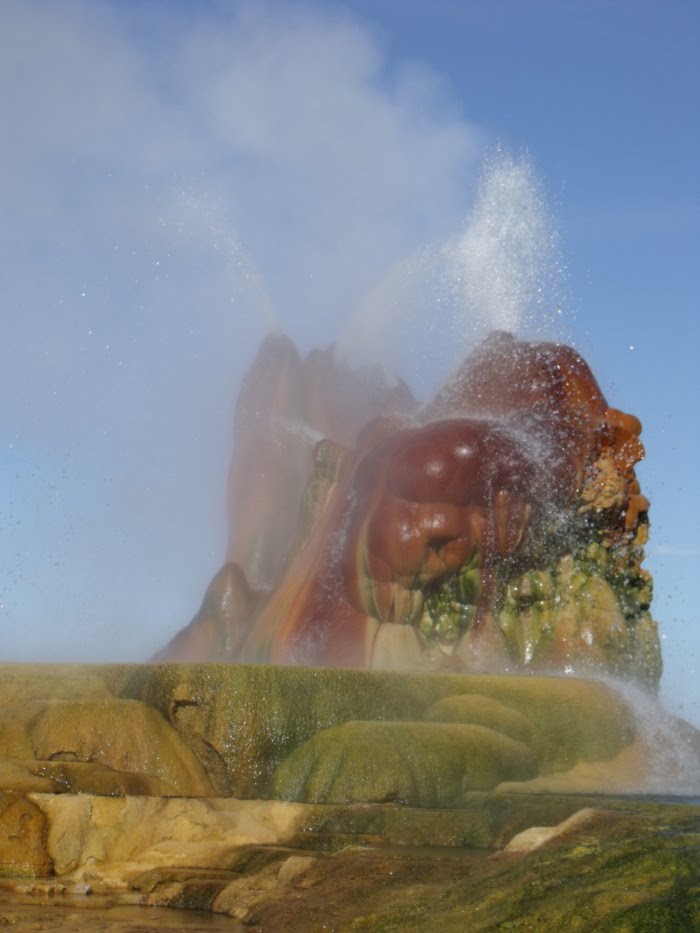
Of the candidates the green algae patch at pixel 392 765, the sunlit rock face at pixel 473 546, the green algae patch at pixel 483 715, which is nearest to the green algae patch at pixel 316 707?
the green algae patch at pixel 483 715

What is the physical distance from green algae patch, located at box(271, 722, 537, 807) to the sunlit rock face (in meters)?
4.59

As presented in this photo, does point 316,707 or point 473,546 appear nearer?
point 316,707

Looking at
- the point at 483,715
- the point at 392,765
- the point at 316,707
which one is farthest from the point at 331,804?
the point at 483,715

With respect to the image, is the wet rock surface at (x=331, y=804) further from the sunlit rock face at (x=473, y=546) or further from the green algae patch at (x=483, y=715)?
the sunlit rock face at (x=473, y=546)

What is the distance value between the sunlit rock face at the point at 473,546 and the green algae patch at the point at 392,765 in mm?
4587

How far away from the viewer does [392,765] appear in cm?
1211

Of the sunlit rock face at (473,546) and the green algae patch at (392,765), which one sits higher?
the sunlit rock face at (473,546)

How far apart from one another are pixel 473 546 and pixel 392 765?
611 cm

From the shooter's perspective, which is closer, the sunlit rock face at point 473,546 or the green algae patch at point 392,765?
the green algae patch at point 392,765

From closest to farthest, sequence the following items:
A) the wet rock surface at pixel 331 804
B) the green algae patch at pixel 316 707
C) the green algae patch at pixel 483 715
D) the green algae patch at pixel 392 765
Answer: the wet rock surface at pixel 331 804, the green algae patch at pixel 392 765, the green algae patch at pixel 316 707, the green algae patch at pixel 483 715

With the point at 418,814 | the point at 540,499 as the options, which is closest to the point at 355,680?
the point at 418,814

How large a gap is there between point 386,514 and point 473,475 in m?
1.32

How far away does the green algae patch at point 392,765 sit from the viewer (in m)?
12.0

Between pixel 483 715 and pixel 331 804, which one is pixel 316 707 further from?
pixel 331 804
